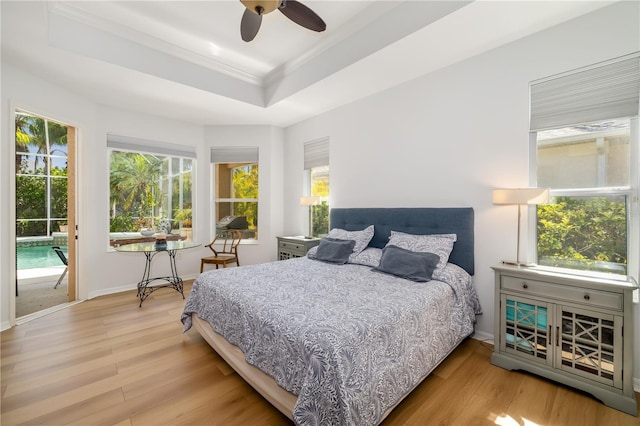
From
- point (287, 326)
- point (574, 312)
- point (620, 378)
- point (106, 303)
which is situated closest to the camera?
point (287, 326)

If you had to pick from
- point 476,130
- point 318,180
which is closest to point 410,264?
point 476,130

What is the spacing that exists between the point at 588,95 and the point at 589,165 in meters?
0.55

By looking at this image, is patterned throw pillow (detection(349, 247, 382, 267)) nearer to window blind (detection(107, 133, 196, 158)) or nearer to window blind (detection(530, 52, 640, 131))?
window blind (detection(530, 52, 640, 131))

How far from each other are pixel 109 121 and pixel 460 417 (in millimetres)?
5332

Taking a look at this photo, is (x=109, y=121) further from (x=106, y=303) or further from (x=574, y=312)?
(x=574, y=312)

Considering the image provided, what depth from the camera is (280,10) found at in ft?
6.70

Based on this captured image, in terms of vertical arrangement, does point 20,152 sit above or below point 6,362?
above

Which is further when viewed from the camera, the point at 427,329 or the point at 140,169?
the point at 140,169

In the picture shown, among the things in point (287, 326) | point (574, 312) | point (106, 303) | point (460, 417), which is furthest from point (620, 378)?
point (106, 303)

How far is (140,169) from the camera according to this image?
15.1 ft

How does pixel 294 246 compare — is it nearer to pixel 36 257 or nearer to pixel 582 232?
pixel 582 232

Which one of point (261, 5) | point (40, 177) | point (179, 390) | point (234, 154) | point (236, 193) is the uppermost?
point (261, 5)

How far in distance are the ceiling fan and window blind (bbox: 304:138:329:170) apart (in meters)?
2.23

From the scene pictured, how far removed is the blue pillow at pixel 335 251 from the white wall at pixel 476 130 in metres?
0.77
